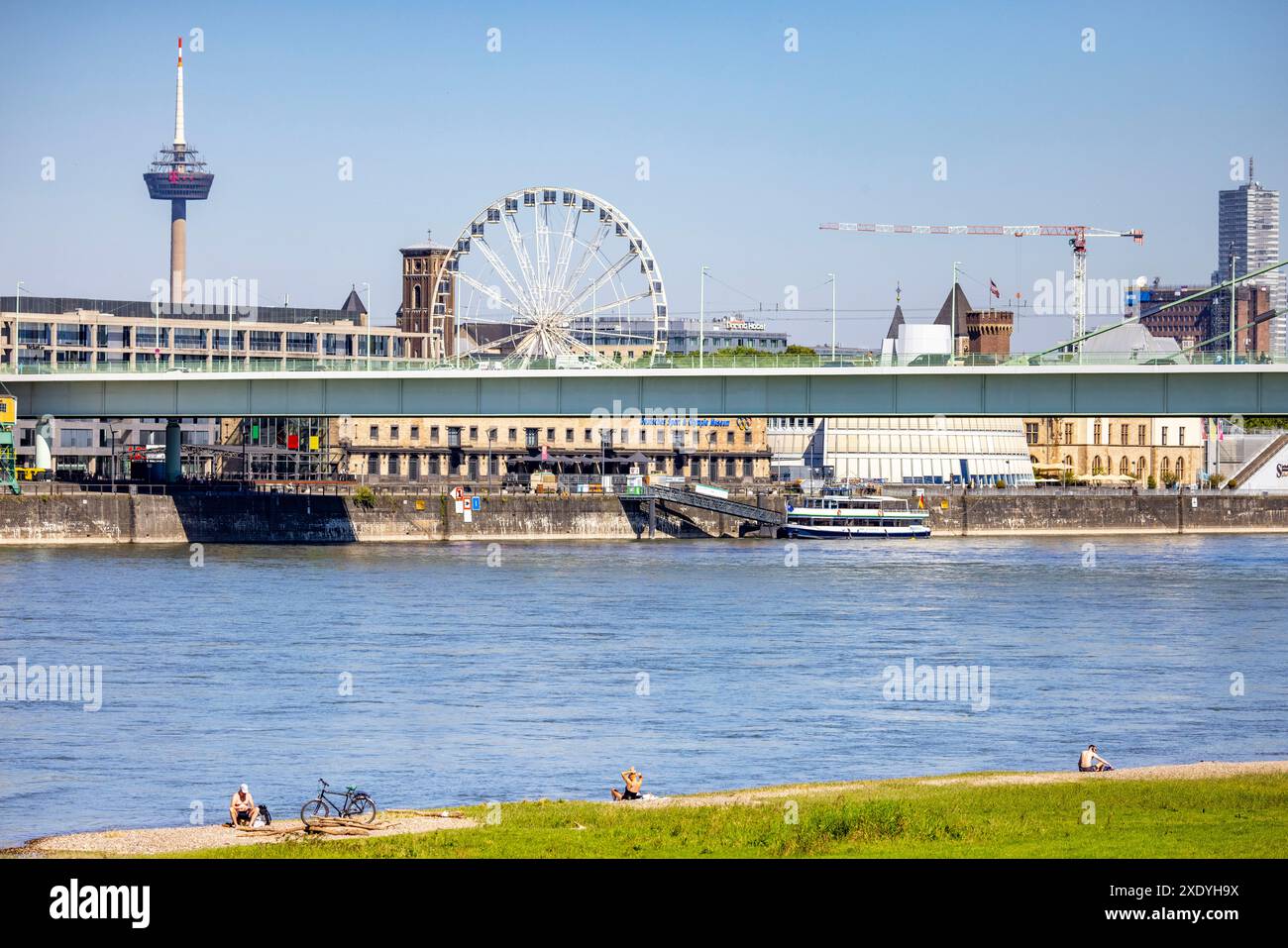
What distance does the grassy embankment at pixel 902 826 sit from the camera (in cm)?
2783

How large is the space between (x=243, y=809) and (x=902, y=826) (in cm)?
1131

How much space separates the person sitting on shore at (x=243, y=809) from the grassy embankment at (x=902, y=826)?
2.71 metres

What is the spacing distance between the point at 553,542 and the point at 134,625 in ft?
181

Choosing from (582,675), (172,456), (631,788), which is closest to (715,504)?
(172,456)

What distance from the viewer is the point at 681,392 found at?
93.9m

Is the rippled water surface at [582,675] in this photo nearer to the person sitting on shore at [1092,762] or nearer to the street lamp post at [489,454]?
the person sitting on shore at [1092,762]

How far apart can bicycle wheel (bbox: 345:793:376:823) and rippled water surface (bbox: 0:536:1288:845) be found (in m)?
2.63

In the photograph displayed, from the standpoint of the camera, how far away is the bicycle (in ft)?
106

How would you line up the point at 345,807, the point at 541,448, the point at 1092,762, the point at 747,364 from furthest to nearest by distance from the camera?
the point at 541,448
the point at 747,364
the point at 1092,762
the point at 345,807

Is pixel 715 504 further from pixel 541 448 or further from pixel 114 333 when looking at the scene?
pixel 114 333

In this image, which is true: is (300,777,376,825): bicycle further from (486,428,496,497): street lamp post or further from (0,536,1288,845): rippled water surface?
(486,428,496,497): street lamp post
